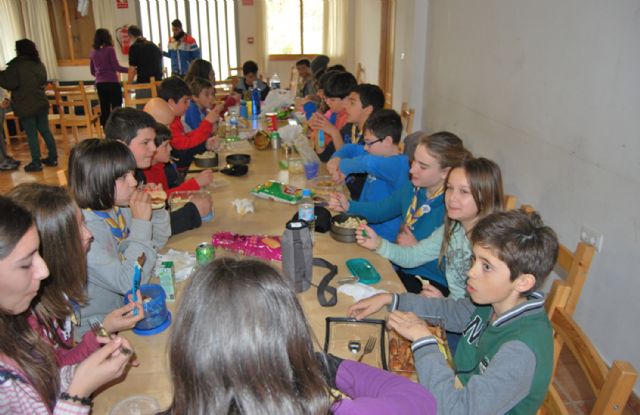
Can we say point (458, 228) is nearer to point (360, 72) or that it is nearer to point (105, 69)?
point (105, 69)

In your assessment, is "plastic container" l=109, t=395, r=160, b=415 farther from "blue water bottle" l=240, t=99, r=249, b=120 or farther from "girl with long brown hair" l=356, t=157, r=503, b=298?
"blue water bottle" l=240, t=99, r=249, b=120

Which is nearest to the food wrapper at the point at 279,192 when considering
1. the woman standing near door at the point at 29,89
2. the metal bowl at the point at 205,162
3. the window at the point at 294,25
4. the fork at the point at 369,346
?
the metal bowl at the point at 205,162

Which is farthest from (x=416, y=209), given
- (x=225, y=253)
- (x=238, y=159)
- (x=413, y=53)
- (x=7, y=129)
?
(x=7, y=129)

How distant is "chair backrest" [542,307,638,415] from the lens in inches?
41.3

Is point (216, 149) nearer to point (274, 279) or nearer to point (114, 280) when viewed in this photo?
point (114, 280)

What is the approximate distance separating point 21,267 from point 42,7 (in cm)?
994

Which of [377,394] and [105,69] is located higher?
[105,69]

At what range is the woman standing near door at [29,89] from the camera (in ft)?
18.8

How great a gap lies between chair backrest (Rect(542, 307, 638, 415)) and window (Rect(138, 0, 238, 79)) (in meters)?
10.0

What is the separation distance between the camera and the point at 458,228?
2021mm

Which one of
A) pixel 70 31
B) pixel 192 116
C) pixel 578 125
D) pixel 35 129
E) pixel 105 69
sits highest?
pixel 70 31

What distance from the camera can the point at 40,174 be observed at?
5.98 m

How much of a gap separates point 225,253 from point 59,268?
544 mm

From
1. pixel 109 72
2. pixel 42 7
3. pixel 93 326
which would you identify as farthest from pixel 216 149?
pixel 42 7
